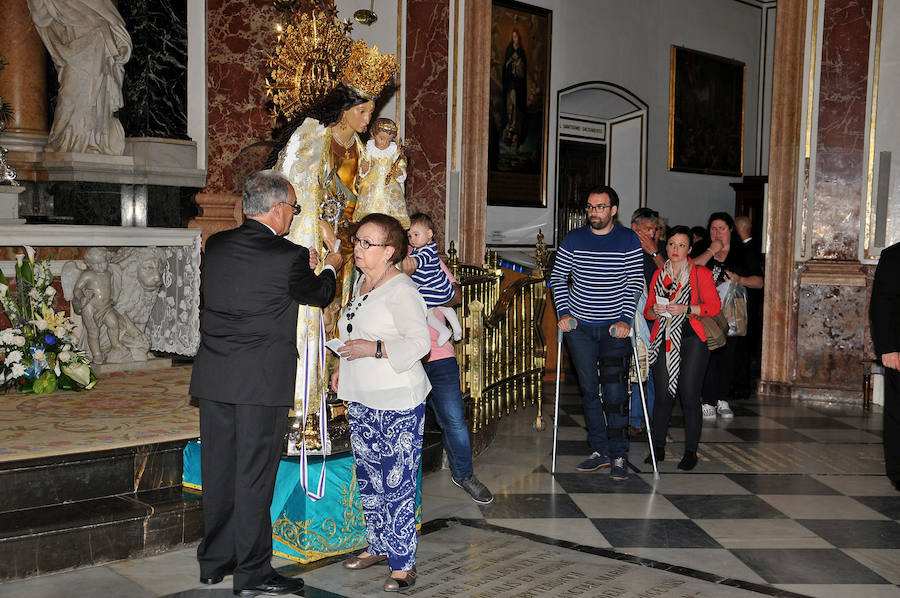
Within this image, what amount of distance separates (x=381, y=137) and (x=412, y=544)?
86.9 inches

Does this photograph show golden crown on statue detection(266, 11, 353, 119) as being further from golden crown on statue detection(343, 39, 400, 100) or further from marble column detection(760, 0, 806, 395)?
marble column detection(760, 0, 806, 395)

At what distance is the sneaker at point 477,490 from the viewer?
5.40 metres

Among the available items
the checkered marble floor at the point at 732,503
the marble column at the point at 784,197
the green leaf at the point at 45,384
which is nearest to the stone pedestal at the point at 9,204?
the green leaf at the point at 45,384

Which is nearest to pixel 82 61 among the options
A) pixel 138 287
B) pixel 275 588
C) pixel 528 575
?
pixel 138 287

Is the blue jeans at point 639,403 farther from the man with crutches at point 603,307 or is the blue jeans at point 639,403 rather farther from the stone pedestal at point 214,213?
the stone pedestal at point 214,213

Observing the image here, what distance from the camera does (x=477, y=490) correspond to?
5.40m

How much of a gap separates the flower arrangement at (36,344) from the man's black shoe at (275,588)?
297 centimetres

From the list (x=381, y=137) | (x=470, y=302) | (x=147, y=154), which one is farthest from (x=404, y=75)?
(x=381, y=137)

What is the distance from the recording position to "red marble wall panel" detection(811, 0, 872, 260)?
9.30m

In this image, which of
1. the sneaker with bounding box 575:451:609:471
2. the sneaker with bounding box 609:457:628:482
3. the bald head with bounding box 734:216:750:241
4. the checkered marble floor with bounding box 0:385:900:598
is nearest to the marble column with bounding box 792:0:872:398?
the bald head with bounding box 734:216:750:241

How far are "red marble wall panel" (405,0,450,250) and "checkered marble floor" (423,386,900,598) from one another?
12.0 feet

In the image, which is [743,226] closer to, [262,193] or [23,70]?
[262,193]

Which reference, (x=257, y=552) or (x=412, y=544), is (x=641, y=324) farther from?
(x=257, y=552)

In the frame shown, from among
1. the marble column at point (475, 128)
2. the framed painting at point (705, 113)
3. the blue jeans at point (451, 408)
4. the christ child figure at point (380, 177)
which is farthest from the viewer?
the framed painting at point (705, 113)
